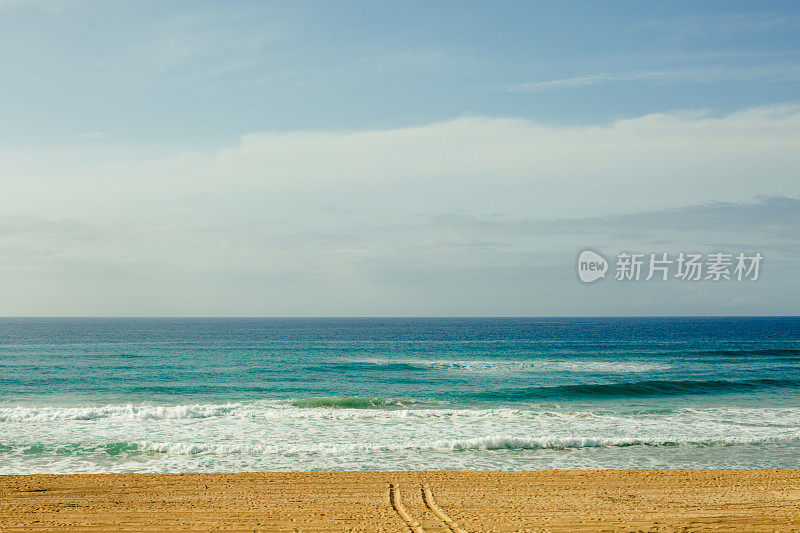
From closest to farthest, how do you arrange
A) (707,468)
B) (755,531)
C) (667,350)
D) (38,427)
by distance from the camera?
(755,531) < (707,468) < (38,427) < (667,350)

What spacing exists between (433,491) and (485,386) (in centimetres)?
1728

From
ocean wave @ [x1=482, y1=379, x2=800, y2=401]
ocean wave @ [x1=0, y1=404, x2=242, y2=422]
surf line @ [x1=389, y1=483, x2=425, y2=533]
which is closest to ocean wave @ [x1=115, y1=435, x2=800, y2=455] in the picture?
surf line @ [x1=389, y1=483, x2=425, y2=533]

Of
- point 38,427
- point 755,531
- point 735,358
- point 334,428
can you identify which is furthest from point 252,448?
point 735,358

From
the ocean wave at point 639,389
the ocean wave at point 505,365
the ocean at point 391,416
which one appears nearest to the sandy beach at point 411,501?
the ocean at point 391,416

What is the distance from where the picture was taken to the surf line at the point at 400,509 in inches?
368

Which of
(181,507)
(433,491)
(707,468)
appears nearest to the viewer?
(181,507)

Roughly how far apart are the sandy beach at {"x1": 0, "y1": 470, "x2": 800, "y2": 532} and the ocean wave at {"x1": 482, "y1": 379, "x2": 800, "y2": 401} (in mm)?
12670

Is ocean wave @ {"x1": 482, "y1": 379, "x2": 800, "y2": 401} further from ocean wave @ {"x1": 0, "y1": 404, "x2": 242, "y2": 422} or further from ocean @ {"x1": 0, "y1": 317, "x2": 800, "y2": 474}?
ocean wave @ {"x1": 0, "y1": 404, "x2": 242, "y2": 422}

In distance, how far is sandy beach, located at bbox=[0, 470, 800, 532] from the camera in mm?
9500

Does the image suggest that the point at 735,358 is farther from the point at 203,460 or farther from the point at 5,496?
the point at 5,496

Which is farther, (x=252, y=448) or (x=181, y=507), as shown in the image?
(x=252, y=448)

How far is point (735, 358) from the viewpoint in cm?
4322

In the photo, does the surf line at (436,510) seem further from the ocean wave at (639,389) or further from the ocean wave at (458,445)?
the ocean wave at (639,389)

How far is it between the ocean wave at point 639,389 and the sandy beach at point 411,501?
12.7 m
